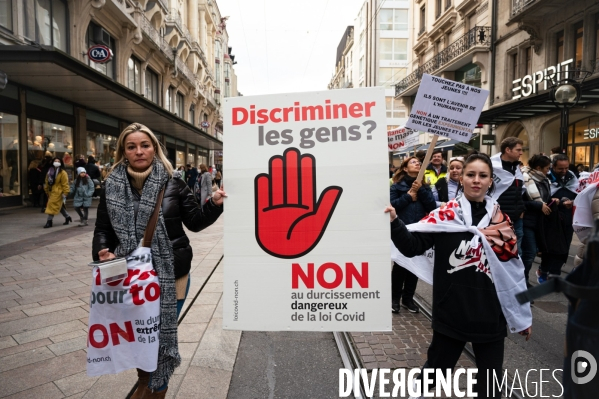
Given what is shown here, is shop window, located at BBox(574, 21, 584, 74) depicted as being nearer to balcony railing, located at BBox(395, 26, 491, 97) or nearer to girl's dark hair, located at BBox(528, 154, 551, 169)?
balcony railing, located at BBox(395, 26, 491, 97)

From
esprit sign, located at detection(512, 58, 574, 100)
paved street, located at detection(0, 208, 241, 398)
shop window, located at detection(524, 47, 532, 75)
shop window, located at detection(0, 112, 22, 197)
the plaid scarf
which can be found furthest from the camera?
shop window, located at detection(524, 47, 532, 75)

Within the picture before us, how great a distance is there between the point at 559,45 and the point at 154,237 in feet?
69.6

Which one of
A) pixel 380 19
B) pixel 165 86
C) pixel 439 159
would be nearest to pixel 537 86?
pixel 439 159

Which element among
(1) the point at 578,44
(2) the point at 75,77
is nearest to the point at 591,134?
(1) the point at 578,44

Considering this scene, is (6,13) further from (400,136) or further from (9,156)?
(400,136)

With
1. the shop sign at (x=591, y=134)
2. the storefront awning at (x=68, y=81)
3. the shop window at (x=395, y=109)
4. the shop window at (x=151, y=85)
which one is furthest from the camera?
the shop window at (x=395, y=109)

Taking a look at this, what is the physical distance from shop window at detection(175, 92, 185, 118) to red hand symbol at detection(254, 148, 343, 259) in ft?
110

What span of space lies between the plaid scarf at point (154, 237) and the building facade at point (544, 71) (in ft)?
49.7

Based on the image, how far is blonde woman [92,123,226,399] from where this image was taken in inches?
93.8

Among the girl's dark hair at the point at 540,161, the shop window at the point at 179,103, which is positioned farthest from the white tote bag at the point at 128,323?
the shop window at the point at 179,103

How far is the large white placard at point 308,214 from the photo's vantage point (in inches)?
89.1

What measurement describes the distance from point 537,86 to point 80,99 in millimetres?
19422

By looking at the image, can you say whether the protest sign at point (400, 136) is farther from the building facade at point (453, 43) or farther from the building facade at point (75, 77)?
the building facade at point (453, 43)

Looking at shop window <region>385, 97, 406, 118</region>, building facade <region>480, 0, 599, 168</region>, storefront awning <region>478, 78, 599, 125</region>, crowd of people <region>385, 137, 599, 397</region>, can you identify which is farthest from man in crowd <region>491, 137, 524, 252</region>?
shop window <region>385, 97, 406, 118</region>
